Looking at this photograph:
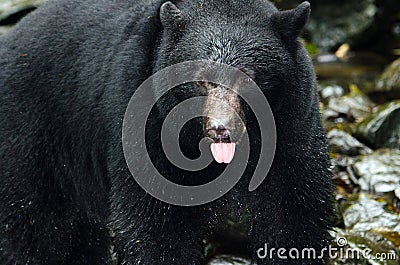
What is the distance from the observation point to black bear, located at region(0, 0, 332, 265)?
16.2ft

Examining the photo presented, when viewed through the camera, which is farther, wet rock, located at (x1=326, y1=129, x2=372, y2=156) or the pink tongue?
wet rock, located at (x1=326, y1=129, x2=372, y2=156)

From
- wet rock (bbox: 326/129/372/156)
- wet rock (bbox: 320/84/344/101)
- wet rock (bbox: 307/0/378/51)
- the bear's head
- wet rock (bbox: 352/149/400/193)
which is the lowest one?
wet rock (bbox: 307/0/378/51)

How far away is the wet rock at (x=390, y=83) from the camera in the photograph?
12242mm

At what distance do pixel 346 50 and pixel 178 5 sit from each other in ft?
44.6

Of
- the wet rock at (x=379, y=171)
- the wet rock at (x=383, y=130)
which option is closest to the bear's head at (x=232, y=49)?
the wet rock at (x=379, y=171)

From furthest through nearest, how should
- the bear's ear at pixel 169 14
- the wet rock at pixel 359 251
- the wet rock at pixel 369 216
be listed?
the wet rock at pixel 369 216 < the wet rock at pixel 359 251 < the bear's ear at pixel 169 14

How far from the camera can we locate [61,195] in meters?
6.04

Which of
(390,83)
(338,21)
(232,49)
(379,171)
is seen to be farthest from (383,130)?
(338,21)

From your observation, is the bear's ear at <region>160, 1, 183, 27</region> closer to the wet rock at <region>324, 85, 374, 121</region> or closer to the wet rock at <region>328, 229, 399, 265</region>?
the wet rock at <region>328, 229, 399, 265</region>

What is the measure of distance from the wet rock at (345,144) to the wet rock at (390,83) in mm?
2725

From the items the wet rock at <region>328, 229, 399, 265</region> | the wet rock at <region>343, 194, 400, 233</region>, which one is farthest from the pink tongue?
→ the wet rock at <region>343, 194, 400, 233</region>

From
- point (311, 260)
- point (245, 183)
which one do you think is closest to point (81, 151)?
point (245, 183)

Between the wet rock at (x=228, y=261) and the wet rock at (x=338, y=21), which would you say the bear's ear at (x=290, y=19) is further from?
the wet rock at (x=338, y=21)

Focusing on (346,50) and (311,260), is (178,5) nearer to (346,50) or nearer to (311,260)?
(311,260)
